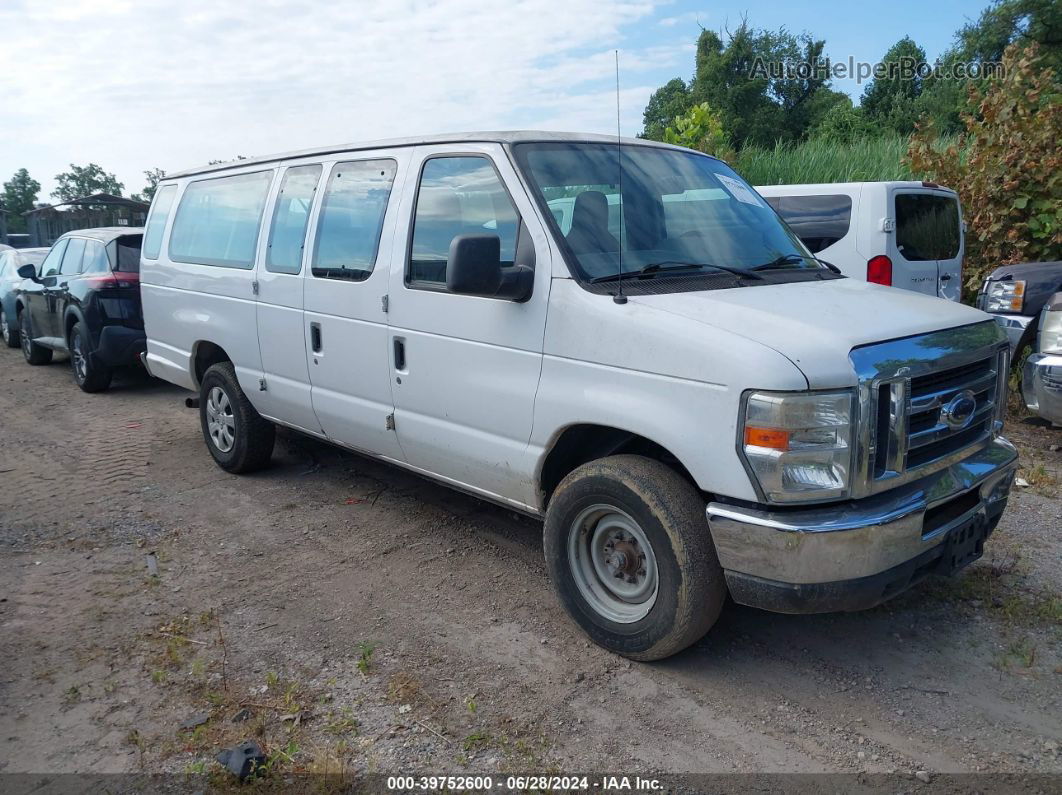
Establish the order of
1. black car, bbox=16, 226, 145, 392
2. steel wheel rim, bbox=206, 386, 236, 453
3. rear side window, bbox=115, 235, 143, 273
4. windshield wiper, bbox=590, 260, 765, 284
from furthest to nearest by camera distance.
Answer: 1. rear side window, bbox=115, 235, 143, 273
2. black car, bbox=16, 226, 145, 392
3. steel wheel rim, bbox=206, 386, 236, 453
4. windshield wiper, bbox=590, 260, 765, 284

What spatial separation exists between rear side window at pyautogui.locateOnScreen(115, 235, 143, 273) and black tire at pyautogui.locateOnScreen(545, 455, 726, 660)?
7.54m

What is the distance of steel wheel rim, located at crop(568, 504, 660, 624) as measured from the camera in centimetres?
354

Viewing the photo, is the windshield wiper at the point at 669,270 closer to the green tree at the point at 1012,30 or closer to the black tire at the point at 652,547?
the black tire at the point at 652,547

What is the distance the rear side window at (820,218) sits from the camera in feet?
27.5

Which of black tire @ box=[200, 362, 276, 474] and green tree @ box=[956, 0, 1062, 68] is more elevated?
green tree @ box=[956, 0, 1062, 68]

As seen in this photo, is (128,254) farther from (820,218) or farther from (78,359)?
(820,218)

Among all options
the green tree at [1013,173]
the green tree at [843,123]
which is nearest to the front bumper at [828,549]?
the green tree at [1013,173]

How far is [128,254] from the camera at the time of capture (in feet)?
31.3

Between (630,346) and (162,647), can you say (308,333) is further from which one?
(630,346)

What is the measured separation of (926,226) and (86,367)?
8.99 metres

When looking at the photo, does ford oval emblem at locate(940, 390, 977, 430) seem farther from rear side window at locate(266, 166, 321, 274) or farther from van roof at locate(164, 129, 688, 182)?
rear side window at locate(266, 166, 321, 274)

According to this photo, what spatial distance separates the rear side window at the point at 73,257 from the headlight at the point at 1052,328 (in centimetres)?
959

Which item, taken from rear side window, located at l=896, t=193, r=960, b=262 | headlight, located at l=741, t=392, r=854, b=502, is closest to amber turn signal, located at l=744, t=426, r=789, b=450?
headlight, located at l=741, t=392, r=854, b=502

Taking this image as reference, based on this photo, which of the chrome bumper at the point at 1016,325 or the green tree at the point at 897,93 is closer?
the chrome bumper at the point at 1016,325
